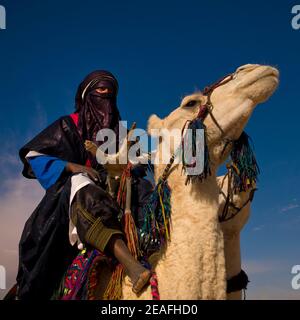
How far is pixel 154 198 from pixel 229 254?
65.7 inches

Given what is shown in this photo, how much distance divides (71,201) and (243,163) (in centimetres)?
158

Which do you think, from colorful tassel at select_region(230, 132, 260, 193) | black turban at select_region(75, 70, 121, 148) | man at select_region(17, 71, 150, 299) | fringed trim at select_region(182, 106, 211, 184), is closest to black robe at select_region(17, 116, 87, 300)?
man at select_region(17, 71, 150, 299)

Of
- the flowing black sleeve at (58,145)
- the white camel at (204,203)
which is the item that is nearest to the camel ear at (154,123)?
the white camel at (204,203)

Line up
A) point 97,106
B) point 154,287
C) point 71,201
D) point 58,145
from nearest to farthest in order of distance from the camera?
1. point 154,287
2. point 71,201
3. point 58,145
4. point 97,106

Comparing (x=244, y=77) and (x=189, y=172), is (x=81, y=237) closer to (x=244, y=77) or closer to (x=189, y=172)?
(x=189, y=172)

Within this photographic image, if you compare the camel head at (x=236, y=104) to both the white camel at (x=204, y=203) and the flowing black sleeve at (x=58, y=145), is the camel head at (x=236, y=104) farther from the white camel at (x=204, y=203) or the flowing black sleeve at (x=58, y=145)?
the flowing black sleeve at (x=58, y=145)

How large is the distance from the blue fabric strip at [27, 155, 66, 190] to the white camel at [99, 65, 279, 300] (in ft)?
3.09

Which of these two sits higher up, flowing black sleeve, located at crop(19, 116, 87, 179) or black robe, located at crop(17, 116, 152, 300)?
flowing black sleeve, located at crop(19, 116, 87, 179)

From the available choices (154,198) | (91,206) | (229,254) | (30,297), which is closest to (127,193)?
(154,198)

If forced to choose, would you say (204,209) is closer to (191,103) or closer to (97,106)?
(191,103)

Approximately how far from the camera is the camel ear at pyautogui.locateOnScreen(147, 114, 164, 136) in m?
4.41

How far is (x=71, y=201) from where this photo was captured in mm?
3816

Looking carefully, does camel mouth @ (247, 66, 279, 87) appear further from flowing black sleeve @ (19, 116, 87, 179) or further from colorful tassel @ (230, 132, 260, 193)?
flowing black sleeve @ (19, 116, 87, 179)

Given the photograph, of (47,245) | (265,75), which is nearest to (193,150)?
(265,75)
